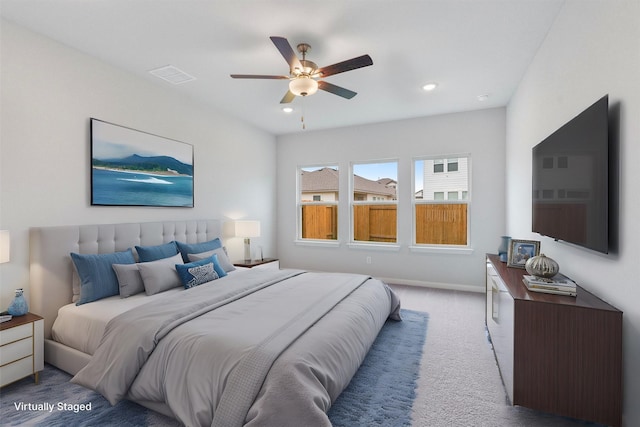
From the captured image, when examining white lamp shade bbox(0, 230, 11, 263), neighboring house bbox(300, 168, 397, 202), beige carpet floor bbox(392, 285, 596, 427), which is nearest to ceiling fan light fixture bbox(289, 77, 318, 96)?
white lamp shade bbox(0, 230, 11, 263)

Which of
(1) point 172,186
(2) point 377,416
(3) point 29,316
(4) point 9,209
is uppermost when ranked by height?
(1) point 172,186

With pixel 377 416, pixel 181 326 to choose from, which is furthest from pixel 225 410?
pixel 377 416

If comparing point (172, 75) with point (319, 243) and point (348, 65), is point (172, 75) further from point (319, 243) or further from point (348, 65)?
point (319, 243)

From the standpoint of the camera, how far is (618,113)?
1.59 metres

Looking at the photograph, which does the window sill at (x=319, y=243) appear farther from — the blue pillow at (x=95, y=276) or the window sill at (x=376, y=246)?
the blue pillow at (x=95, y=276)

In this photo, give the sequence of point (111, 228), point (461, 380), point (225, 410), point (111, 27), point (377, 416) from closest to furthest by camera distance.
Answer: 1. point (225, 410)
2. point (377, 416)
3. point (461, 380)
4. point (111, 27)
5. point (111, 228)

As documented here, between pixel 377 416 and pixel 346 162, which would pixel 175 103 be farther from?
pixel 377 416

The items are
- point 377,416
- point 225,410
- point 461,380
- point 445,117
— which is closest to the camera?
point 225,410

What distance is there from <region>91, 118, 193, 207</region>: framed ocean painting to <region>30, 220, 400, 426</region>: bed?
0.39m

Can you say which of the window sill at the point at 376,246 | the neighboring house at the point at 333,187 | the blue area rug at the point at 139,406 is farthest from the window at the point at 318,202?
the blue area rug at the point at 139,406

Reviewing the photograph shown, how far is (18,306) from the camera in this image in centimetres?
228

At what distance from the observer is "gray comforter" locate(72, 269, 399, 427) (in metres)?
1.50

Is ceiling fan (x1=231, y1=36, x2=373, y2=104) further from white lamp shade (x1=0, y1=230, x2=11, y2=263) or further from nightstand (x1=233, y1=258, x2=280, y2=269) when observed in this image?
nightstand (x1=233, y1=258, x2=280, y2=269)

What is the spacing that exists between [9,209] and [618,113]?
13.3 ft
